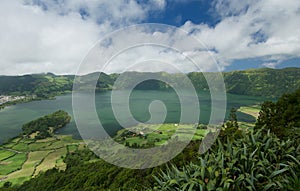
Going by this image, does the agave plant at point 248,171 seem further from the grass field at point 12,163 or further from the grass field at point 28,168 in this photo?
the grass field at point 12,163

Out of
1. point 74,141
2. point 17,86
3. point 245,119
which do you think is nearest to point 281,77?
point 245,119

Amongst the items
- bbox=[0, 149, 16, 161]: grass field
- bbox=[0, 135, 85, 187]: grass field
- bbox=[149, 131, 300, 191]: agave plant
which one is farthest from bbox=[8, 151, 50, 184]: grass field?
bbox=[149, 131, 300, 191]: agave plant

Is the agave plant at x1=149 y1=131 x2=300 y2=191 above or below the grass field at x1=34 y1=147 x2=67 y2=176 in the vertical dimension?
above

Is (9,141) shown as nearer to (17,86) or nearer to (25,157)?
(25,157)

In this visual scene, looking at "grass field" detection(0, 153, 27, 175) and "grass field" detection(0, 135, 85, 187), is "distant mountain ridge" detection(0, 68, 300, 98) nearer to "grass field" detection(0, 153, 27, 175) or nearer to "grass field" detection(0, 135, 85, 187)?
"grass field" detection(0, 135, 85, 187)

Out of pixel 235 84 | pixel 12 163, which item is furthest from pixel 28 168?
pixel 235 84

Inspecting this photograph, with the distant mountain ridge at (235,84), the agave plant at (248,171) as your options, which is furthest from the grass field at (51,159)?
the distant mountain ridge at (235,84)

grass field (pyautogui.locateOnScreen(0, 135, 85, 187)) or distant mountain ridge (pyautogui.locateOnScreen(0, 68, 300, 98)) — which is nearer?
grass field (pyautogui.locateOnScreen(0, 135, 85, 187))

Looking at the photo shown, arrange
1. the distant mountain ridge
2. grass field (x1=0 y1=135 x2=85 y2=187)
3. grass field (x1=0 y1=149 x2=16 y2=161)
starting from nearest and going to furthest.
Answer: grass field (x1=0 y1=135 x2=85 y2=187), grass field (x1=0 y1=149 x2=16 y2=161), the distant mountain ridge

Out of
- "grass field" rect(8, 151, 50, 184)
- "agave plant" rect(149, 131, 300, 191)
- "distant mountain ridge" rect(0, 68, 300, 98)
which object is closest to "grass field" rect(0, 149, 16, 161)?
"grass field" rect(8, 151, 50, 184)

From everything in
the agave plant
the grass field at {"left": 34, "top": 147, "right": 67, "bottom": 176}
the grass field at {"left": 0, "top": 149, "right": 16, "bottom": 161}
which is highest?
the agave plant

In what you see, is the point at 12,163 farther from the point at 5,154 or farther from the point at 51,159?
the point at 51,159

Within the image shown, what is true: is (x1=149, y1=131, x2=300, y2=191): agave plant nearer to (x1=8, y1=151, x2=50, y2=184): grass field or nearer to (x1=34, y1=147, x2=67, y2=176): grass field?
(x1=8, y1=151, x2=50, y2=184): grass field

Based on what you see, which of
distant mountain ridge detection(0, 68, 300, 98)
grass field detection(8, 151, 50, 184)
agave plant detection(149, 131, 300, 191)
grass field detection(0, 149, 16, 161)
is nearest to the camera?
agave plant detection(149, 131, 300, 191)
